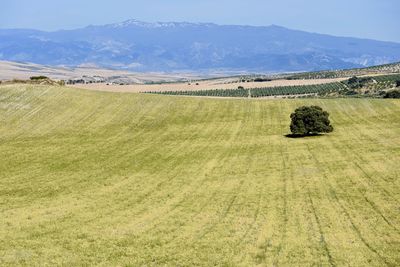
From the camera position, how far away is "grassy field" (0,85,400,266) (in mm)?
24750

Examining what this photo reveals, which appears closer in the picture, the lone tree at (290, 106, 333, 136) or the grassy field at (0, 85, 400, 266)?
the grassy field at (0, 85, 400, 266)

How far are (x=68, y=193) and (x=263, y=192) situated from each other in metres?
14.1

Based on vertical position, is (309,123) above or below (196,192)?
above

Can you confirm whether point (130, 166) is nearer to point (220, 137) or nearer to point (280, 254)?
point (220, 137)

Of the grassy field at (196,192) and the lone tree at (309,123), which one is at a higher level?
the lone tree at (309,123)

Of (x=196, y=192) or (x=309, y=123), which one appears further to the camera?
(x=309, y=123)

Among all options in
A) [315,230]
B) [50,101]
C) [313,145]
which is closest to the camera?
[315,230]

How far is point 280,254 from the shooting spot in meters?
24.2

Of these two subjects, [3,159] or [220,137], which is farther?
[220,137]

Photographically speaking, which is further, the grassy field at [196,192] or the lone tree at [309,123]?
the lone tree at [309,123]

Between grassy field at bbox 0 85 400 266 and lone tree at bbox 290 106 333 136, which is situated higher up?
lone tree at bbox 290 106 333 136

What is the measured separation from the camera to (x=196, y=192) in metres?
38.2

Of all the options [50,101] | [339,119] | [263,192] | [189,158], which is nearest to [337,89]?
[339,119]

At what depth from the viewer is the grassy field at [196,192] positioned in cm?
2475
